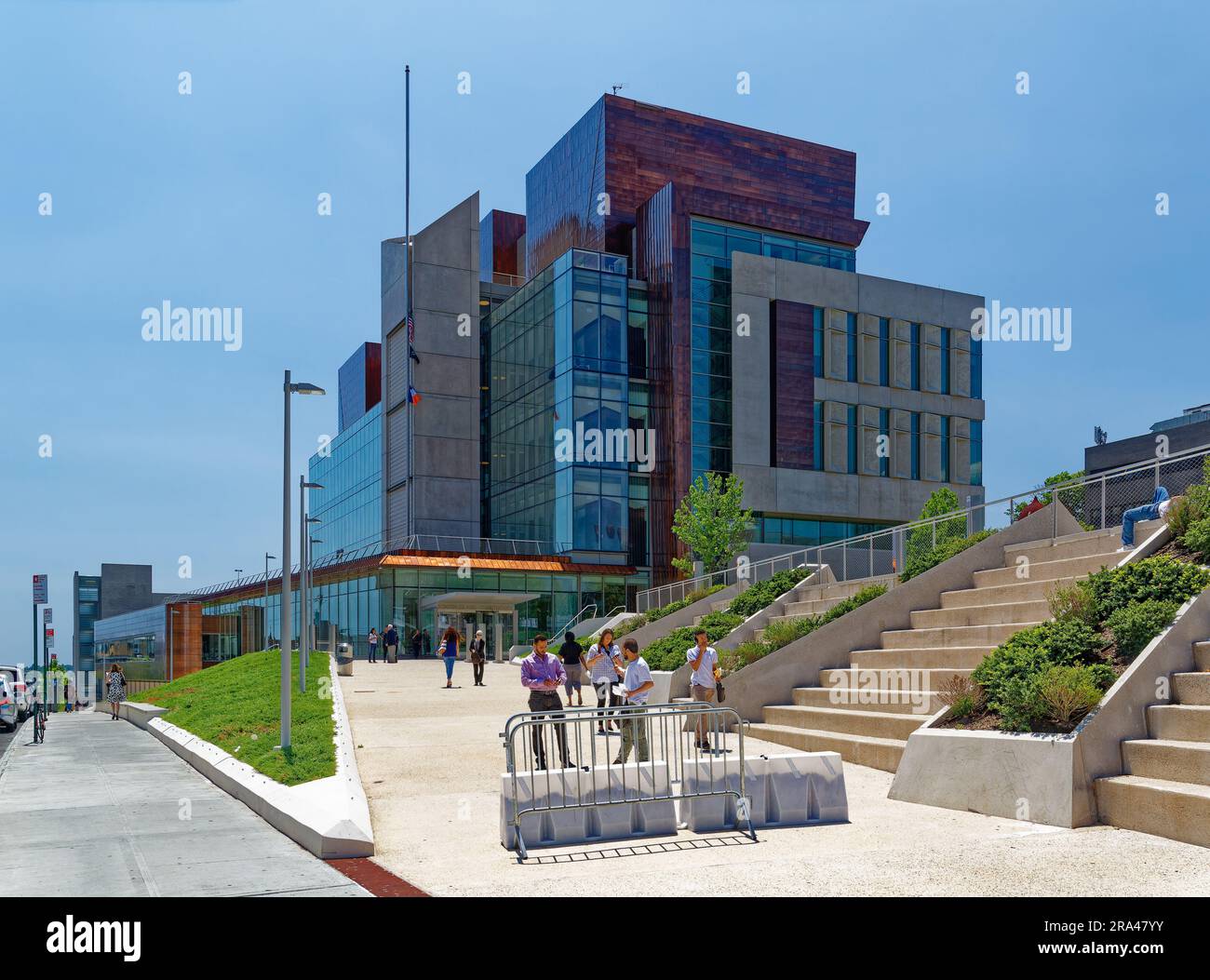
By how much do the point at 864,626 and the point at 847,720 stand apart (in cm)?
366

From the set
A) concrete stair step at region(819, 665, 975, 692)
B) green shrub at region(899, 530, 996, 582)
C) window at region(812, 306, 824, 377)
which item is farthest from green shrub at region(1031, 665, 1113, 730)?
window at region(812, 306, 824, 377)

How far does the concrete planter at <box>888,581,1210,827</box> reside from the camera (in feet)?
A: 33.4

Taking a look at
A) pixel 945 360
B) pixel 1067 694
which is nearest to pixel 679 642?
pixel 1067 694

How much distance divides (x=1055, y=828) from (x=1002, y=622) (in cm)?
687

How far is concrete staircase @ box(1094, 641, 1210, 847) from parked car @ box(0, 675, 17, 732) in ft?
97.1

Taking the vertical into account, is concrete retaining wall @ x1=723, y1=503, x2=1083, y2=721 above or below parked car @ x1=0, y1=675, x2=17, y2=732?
above

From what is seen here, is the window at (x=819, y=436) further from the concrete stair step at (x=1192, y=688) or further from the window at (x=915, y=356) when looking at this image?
the concrete stair step at (x=1192, y=688)

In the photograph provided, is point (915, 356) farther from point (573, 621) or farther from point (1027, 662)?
point (1027, 662)

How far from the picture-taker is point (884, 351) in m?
61.5

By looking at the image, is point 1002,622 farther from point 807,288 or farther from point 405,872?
point 807,288

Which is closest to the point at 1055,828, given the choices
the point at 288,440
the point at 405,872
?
the point at 405,872

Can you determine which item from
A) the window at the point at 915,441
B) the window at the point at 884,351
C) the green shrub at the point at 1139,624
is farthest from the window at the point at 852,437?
the green shrub at the point at 1139,624

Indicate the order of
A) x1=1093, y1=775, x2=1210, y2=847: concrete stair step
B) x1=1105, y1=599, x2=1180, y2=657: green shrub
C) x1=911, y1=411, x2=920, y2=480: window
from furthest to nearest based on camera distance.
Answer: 1. x1=911, y1=411, x2=920, y2=480: window
2. x1=1105, y1=599, x2=1180, y2=657: green shrub
3. x1=1093, y1=775, x2=1210, y2=847: concrete stair step

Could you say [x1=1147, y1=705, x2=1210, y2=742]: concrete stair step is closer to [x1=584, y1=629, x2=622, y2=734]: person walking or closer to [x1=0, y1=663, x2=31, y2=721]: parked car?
[x1=584, y1=629, x2=622, y2=734]: person walking
